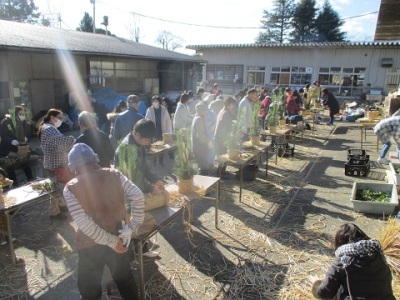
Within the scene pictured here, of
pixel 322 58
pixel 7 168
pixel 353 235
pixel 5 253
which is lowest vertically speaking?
pixel 5 253

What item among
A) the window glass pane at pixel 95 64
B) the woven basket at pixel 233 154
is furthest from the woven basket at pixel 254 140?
the window glass pane at pixel 95 64

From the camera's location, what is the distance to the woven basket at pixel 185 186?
411 cm

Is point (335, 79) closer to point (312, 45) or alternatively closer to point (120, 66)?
point (312, 45)

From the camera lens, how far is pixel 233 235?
467 cm

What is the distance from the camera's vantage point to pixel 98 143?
14.7 feet

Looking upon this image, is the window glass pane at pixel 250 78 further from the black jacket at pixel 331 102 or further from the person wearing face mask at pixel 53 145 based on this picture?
the person wearing face mask at pixel 53 145

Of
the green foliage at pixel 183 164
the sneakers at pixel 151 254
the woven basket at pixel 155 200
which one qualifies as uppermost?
the green foliage at pixel 183 164

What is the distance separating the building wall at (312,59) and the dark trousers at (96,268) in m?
23.7

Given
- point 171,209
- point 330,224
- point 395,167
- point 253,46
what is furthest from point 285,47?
point 171,209

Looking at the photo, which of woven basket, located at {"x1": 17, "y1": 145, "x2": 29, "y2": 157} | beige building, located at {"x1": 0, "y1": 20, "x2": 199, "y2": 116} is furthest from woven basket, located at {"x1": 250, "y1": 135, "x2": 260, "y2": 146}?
beige building, located at {"x1": 0, "y1": 20, "x2": 199, "y2": 116}

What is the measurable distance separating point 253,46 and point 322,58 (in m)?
4.99

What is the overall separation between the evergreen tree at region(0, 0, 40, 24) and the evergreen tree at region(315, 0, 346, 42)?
3288 centimetres

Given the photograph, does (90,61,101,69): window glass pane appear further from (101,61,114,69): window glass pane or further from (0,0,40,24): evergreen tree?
(0,0,40,24): evergreen tree

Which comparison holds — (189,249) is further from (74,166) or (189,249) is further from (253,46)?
(253,46)
